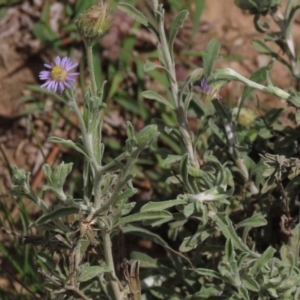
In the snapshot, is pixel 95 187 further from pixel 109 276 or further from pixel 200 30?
pixel 200 30

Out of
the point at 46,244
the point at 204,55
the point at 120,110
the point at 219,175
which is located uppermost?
the point at 204,55

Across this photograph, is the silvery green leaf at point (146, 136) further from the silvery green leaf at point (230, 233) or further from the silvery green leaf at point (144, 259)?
the silvery green leaf at point (144, 259)

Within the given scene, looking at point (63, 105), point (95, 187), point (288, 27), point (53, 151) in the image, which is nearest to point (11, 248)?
point (53, 151)

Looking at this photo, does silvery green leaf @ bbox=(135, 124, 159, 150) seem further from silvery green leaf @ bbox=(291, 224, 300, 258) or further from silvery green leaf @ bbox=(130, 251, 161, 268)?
silvery green leaf @ bbox=(130, 251, 161, 268)

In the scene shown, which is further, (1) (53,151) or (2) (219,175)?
(1) (53,151)

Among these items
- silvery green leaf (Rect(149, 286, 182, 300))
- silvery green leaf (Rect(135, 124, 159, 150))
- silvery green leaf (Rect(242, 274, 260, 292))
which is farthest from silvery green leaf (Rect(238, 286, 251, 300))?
silvery green leaf (Rect(135, 124, 159, 150))

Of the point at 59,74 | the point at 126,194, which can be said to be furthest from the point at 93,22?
the point at 126,194

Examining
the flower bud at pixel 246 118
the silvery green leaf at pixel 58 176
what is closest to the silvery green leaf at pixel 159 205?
the silvery green leaf at pixel 58 176

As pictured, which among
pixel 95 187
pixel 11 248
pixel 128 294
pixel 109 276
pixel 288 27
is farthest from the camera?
pixel 11 248

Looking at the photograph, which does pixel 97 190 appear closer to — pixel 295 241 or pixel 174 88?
pixel 174 88
